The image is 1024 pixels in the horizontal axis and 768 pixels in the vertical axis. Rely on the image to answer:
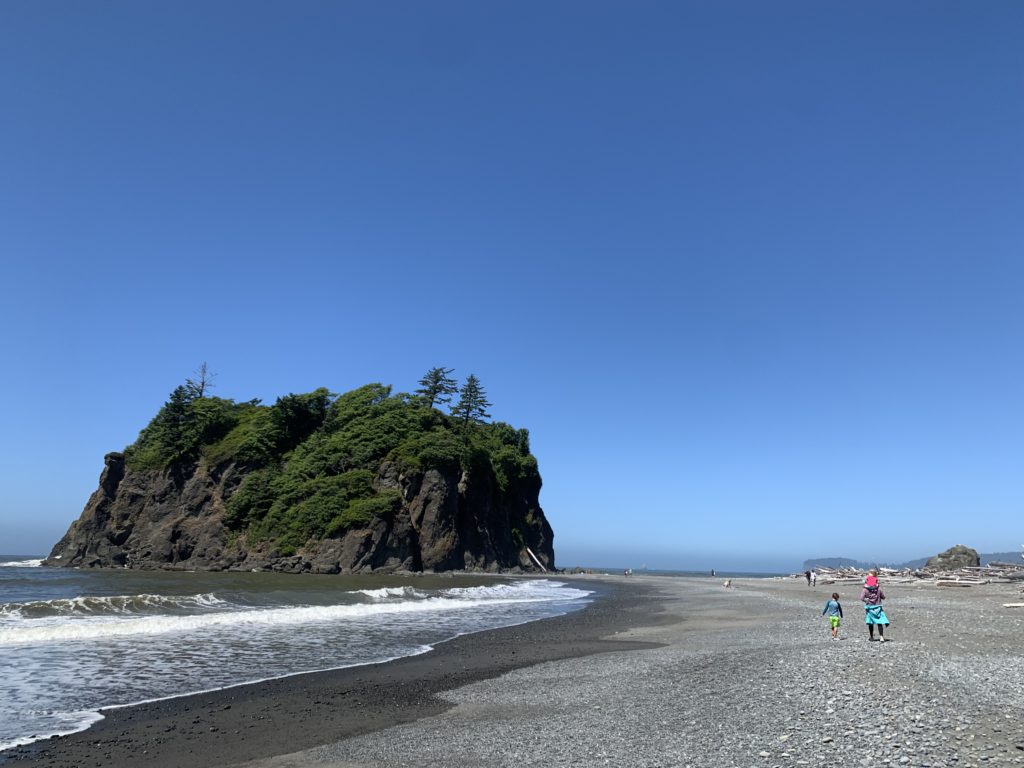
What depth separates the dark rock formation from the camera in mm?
63938

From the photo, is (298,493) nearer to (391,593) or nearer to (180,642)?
(391,593)

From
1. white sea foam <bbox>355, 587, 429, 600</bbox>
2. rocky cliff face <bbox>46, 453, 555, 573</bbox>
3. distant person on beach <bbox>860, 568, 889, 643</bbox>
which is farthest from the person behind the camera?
rocky cliff face <bbox>46, 453, 555, 573</bbox>

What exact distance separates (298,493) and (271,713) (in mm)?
60078

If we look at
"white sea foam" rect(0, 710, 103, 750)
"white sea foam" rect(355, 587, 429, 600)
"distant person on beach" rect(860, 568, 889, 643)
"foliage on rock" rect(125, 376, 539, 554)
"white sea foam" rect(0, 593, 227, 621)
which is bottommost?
"white sea foam" rect(355, 587, 429, 600)

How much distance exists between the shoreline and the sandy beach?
44mm

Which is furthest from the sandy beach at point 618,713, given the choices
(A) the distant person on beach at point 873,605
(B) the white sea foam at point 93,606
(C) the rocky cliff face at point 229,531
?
(C) the rocky cliff face at point 229,531

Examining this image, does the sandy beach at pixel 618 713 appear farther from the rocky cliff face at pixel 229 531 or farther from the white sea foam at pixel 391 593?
the rocky cliff face at pixel 229 531

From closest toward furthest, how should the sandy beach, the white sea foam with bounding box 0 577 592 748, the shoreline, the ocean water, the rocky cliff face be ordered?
the sandy beach → the shoreline → the white sea foam with bounding box 0 577 592 748 → the ocean water → the rocky cliff face

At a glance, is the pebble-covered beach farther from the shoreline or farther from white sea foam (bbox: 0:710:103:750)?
white sea foam (bbox: 0:710:103:750)

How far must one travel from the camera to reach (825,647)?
16.2m

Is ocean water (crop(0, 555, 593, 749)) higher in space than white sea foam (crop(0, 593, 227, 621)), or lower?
lower

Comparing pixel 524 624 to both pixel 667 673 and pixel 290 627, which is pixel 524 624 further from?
pixel 667 673

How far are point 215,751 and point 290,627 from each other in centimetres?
1496

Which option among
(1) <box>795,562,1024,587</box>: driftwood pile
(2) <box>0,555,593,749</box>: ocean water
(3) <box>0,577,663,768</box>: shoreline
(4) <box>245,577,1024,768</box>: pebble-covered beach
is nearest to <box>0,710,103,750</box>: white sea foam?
(2) <box>0,555,593,749</box>: ocean water
